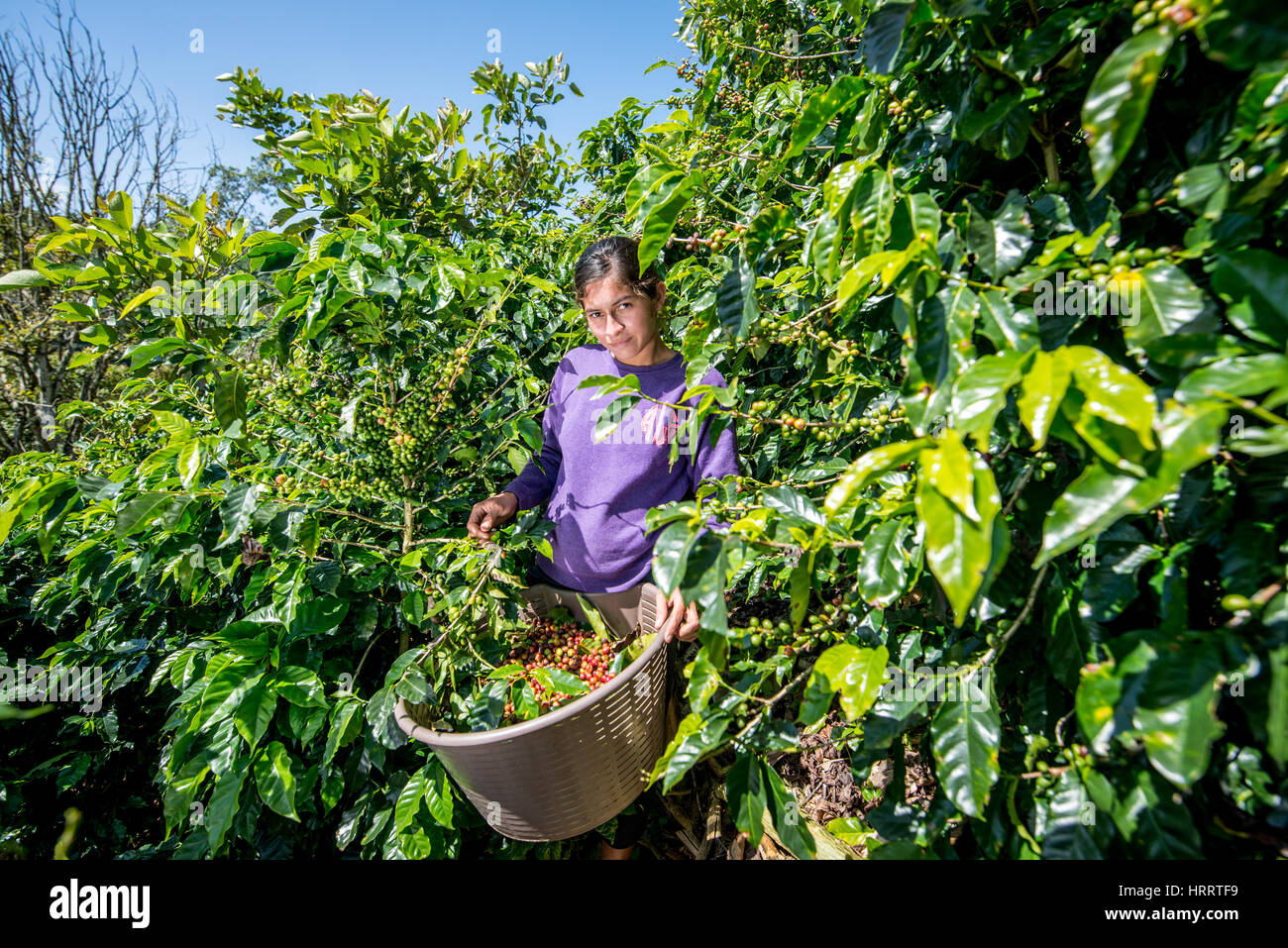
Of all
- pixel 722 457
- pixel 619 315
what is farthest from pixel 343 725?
pixel 619 315

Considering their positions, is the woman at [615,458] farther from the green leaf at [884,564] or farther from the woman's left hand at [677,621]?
the green leaf at [884,564]

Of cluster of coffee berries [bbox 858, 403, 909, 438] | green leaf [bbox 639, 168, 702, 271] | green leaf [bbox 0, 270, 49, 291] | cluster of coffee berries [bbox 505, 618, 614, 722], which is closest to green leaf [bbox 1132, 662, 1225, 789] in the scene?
cluster of coffee berries [bbox 858, 403, 909, 438]

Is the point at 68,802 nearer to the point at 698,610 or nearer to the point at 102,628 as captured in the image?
the point at 102,628

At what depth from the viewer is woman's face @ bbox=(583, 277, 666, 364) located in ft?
5.69

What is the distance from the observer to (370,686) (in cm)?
191

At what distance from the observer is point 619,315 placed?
1766 millimetres

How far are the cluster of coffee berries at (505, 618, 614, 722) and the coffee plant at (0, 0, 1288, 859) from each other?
19 centimetres

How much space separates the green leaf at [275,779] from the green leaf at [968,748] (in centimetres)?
154

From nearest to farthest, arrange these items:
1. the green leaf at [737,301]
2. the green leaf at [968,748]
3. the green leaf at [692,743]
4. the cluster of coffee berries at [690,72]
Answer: the green leaf at [968,748]
the green leaf at [692,743]
the green leaf at [737,301]
the cluster of coffee berries at [690,72]

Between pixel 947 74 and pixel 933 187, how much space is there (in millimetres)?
192

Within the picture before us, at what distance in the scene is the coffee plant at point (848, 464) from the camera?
2.02ft

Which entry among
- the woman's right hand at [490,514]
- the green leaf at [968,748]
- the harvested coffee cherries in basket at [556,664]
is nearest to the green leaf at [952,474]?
the green leaf at [968,748]

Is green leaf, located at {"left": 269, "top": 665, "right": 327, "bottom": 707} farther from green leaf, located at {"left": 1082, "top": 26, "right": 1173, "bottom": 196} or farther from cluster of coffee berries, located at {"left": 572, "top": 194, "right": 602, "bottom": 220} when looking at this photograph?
cluster of coffee berries, located at {"left": 572, "top": 194, "right": 602, "bottom": 220}

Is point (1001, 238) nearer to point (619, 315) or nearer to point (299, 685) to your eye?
point (619, 315)
